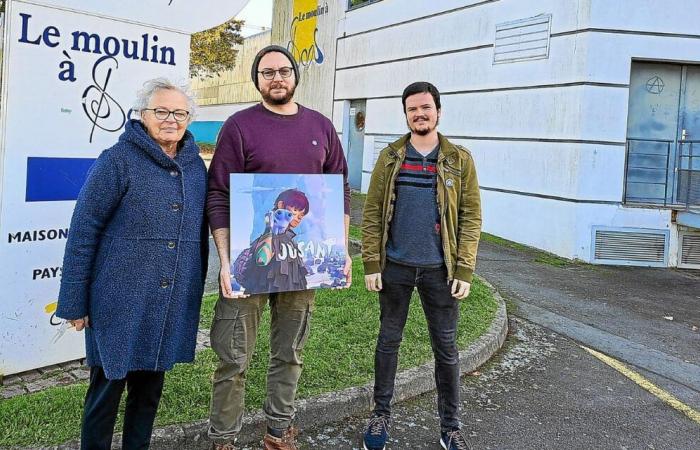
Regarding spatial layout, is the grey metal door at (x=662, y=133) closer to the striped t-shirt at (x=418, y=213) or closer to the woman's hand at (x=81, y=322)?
the striped t-shirt at (x=418, y=213)

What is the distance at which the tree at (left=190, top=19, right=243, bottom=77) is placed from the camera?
101 feet

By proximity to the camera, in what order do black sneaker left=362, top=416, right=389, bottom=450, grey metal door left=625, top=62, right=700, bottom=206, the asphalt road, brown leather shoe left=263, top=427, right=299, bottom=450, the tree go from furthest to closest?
1. the tree
2. grey metal door left=625, top=62, right=700, bottom=206
3. the asphalt road
4. black sneaker left=362, top=416, right=389, bottom=450
5. brown leather shoe left=263, top=427, right=299, bottom=450

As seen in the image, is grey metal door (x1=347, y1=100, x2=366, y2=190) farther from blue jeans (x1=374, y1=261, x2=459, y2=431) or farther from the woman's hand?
the woman's hand

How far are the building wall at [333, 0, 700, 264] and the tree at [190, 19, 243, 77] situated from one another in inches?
772

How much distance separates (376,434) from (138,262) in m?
1.68

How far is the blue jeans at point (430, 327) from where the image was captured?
3.45m

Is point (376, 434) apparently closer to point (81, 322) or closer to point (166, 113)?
point (81, 322)

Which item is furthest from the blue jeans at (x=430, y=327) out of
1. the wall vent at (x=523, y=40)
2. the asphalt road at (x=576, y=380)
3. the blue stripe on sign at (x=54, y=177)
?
the wall vent at (x=523, y=40)

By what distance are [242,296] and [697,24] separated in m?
9.21

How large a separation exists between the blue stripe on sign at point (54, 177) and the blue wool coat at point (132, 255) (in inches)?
71.4

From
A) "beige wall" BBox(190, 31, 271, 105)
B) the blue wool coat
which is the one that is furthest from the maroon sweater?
"beige wall" BBox(190, 31, 271, 105)

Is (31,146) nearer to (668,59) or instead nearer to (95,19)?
(95,19)

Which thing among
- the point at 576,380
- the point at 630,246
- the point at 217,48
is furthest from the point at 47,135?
the point at 217,48

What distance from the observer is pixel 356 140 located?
1661cm
